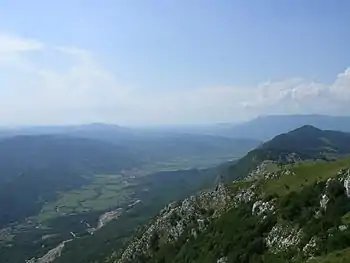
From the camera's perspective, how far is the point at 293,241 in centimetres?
5744

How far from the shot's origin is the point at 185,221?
9988 centimetres

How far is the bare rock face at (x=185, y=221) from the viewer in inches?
3674

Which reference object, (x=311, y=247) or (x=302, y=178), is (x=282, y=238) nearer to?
(x=311, y=247)

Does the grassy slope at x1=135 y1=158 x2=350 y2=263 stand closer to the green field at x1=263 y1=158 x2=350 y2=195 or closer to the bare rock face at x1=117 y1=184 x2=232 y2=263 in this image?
the green field at x1=263 y1=158 x2=350 y2=195

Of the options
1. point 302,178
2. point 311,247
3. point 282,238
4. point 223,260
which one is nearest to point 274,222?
point 282,238

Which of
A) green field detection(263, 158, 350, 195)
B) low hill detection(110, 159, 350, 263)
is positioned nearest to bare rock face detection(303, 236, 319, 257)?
low hill detection(110, 159, 350, 263)

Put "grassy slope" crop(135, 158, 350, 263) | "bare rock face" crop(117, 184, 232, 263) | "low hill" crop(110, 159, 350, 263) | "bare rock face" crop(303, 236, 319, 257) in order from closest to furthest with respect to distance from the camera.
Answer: "bare rock face" crop(303, 236, 319, 257)
"low hill" crop(110, 159, 350, 263)
"grassy slope" crop(135, 158, 350, 263)
"bare rock face" crop(117, 184, 232, 263)

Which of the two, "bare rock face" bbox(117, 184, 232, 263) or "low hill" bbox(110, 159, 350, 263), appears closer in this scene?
"low hill" bbox(110, 159, 350, 263)

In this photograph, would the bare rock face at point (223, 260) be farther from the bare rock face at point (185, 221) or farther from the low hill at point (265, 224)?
the bare rock face at point (185, 221)

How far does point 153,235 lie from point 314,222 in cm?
5404

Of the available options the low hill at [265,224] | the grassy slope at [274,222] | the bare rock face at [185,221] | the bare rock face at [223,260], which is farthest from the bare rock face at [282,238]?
the bare rock face at [185,221]

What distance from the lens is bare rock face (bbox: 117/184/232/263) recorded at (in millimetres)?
93312

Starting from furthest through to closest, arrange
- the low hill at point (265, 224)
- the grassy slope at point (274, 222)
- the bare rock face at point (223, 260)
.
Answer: the bare rock face at point (223, 260) → the grassy slope at point (274, 222) → the low hill at point (265, 224)

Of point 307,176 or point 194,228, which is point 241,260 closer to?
point 307,176
